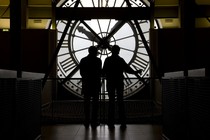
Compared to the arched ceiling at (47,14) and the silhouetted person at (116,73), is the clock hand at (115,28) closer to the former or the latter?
the arched ceiling at (47,14)

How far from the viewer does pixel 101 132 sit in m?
4.04

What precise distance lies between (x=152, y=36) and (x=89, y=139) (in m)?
4.20

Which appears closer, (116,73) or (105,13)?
(116,73)

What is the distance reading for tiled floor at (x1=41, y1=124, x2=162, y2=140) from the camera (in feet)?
12.0

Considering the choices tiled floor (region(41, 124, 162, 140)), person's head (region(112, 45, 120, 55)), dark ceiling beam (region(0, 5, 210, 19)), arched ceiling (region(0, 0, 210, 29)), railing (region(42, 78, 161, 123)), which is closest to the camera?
tiled floor (region(41, 124, 162, 140))

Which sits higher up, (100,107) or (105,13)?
(105,13)

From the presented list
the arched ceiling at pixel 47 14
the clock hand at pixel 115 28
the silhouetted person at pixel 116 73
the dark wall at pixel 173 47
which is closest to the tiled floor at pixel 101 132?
the silhouetted person at pixel 116 73

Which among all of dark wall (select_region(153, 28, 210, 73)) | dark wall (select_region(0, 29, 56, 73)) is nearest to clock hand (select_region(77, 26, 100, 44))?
dark wall (select_region(0, 29, 56, 73))

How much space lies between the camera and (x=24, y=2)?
737 cm

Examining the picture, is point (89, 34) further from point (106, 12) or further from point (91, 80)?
point (91, 80)

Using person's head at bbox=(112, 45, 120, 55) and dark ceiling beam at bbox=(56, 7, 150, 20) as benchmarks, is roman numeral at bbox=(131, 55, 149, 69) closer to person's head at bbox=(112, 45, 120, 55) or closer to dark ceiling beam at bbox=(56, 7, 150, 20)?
dark ceiling beam at bbox=(56, 7, 150, 20)

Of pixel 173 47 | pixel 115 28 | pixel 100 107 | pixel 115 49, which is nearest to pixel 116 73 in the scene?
pixel 115 49

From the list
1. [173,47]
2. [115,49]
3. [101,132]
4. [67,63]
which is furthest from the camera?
[67,63]

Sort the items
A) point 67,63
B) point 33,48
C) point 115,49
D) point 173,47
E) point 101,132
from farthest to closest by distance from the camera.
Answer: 1. point 67,63
2. point 33,48
3. point 173,47
4. point 115,49
5. point 101,132
